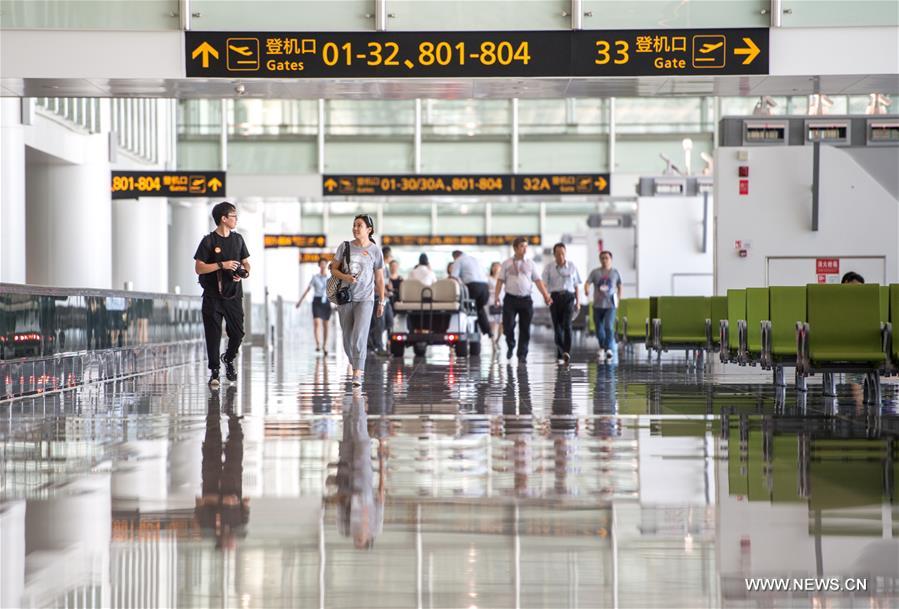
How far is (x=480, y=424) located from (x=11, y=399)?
16.5ft

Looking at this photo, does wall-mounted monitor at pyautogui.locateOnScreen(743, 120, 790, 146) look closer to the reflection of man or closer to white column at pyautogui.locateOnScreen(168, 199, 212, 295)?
the reflection of man

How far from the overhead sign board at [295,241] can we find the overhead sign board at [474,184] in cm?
1502

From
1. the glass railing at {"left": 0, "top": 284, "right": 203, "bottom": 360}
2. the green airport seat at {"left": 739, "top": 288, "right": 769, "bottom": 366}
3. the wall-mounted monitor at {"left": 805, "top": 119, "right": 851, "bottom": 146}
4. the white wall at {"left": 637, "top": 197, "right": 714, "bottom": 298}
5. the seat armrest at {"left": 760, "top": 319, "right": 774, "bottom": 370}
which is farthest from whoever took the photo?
the white wall at {"left": 637, "top": 197, "right": 714, "bottom": 298}

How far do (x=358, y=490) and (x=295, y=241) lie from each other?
123 feet

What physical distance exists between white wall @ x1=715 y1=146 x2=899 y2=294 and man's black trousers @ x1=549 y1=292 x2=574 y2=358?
8.28ft

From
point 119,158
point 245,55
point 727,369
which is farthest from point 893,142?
point 119,158

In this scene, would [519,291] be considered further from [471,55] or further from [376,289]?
[376,289]

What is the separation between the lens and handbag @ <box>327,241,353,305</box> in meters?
13.2

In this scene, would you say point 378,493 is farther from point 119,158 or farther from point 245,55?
point 119,158

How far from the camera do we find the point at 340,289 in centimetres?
1328

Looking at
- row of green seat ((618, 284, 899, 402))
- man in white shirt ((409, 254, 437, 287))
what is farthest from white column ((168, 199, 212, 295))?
row of green seat ((618, 284, 899, 402))

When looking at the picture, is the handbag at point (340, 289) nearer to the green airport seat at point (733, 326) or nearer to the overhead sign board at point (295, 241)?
the green airport seat at point (733, 326)

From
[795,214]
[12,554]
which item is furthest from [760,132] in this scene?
[12,554]

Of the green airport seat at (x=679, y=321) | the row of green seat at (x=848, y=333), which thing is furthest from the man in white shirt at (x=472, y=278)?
the row of green seat at (x=848, y=333)
